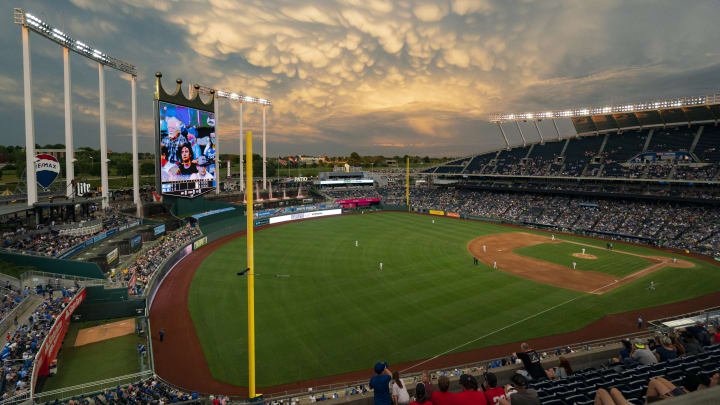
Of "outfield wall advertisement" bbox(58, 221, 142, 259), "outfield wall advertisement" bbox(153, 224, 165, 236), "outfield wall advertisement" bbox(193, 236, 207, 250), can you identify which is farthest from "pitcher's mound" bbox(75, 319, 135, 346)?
"outfield wall advertisement" bbox(153, 224, 165, 236)

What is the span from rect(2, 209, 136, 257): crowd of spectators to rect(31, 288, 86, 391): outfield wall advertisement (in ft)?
20.4

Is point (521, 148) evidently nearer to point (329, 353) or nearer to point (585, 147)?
Answer: point (585, 147)

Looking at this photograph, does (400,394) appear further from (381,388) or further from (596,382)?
(596,382)

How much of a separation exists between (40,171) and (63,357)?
1787 centimetres

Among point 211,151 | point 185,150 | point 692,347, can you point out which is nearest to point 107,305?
point 185,150

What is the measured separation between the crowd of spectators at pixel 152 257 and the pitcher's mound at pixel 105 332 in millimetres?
2084

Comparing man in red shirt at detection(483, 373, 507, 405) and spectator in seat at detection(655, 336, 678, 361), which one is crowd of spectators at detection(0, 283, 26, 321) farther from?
spectator in seat at detection(655, 336, 678, 361)

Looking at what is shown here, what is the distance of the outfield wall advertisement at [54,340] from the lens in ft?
44.3

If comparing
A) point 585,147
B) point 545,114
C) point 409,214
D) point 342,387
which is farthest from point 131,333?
point 585,147

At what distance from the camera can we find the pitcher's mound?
58.6ft

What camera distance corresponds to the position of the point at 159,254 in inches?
1122

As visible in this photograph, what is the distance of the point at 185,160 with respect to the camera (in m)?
28.4

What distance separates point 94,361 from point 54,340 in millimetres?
2007

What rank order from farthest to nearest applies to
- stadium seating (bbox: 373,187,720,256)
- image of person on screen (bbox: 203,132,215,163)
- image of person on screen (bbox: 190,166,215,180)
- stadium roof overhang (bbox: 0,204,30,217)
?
stadium seating (bbox: 373,187,720,256) < image of person on screen (bbox: 203,132,215,163) < image of person on screen (bbox: 190,166,215,180) < stadium roof overhang (bbox: 0,204,30,217)
